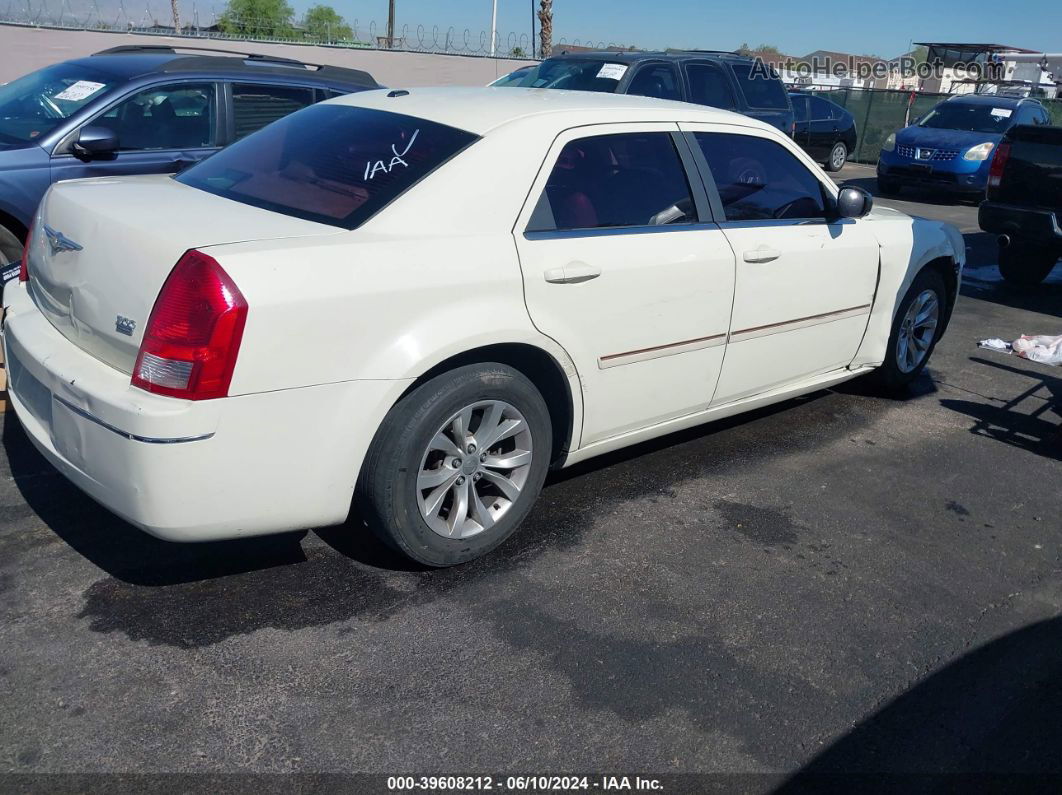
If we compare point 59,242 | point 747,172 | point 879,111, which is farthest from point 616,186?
point 879,111

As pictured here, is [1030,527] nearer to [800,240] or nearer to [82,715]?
[800,240]

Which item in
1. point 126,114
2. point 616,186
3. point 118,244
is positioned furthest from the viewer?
point 126,114

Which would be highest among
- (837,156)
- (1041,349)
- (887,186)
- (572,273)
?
(572,273)

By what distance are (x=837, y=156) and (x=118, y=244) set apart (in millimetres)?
17128

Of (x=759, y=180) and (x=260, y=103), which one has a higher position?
(x=260, y=103)

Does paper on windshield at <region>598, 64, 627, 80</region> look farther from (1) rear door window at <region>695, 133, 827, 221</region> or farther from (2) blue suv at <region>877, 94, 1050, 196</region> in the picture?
(2) blue suv at <region>877, 94, 1050, 196</region>

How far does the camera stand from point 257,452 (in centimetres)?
294

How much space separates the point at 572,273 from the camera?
356 centimetres

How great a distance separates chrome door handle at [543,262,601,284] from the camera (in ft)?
11.5

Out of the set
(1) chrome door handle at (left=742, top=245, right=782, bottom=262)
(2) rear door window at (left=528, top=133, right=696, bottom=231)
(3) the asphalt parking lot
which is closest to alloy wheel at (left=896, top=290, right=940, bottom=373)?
(3) the asphalt parking lot

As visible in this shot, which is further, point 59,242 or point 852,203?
point 852,203

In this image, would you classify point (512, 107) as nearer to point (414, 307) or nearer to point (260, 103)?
point (414, 307)

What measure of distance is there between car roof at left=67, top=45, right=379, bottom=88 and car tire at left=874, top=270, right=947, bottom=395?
14.0ft

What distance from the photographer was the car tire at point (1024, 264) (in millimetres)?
9008
